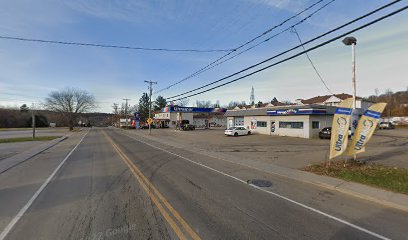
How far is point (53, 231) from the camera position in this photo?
4.64m

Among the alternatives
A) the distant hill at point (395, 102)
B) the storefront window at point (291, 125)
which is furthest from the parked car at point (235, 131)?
the distant hill at point (395, 102)

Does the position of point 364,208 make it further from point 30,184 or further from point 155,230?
point 30,184

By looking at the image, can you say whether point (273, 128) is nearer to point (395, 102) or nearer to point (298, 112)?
point (298, 112)

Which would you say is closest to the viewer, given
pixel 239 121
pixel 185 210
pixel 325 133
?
pixel 185 210

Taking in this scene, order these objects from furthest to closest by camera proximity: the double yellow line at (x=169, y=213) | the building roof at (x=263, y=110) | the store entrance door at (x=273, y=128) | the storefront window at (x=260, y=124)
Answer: the storefront window at (x=260, y=124)
the store entrance door at (x=273, y=128)
the building roof at (x=263, y=110)
the double yellow line at (x=169, y=213)

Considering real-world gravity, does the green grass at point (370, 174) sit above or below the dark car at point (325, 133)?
below

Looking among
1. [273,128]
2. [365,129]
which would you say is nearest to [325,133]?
[273,128]

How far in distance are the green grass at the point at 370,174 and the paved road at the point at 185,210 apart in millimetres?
1995

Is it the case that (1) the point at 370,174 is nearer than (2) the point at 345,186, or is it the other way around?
Result: (2) the point at 345,186

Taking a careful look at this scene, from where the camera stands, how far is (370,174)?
9180 millimetres

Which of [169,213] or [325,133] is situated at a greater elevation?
[325,133]

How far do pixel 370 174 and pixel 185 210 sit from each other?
Result: 833 cm

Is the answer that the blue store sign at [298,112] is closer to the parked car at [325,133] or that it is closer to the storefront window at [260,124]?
the parked car at [325,133]

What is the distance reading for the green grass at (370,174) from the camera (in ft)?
25.6
